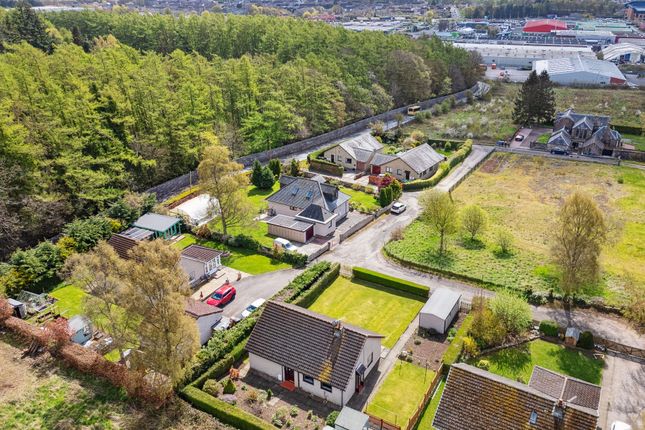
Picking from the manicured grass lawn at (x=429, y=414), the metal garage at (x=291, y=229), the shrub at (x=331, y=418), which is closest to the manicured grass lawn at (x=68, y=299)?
the metal garage at (x=291, y=229)

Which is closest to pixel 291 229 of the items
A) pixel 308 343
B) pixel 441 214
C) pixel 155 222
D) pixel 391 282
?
pixel 391 282

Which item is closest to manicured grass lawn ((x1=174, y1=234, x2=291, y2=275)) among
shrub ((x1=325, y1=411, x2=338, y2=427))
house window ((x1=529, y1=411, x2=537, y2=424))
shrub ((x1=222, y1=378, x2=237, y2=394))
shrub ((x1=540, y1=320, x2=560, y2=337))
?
shrub ((x1=222, y1=378, x2=237, y2=394))

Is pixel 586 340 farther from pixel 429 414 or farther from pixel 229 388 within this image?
pixel 229 388

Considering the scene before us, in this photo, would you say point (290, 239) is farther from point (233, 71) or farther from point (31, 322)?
point (233, 71)

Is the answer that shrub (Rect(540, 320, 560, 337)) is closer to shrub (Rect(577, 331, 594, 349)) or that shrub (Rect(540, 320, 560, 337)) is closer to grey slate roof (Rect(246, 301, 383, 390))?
shrub (Rect(577, 331, 594, 349))

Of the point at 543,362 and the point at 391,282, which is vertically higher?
the point at 391,282

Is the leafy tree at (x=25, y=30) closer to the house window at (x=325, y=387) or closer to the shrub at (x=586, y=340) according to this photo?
the house window at (x=325, y=387)

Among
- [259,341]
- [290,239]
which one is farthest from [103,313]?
[290,239]
